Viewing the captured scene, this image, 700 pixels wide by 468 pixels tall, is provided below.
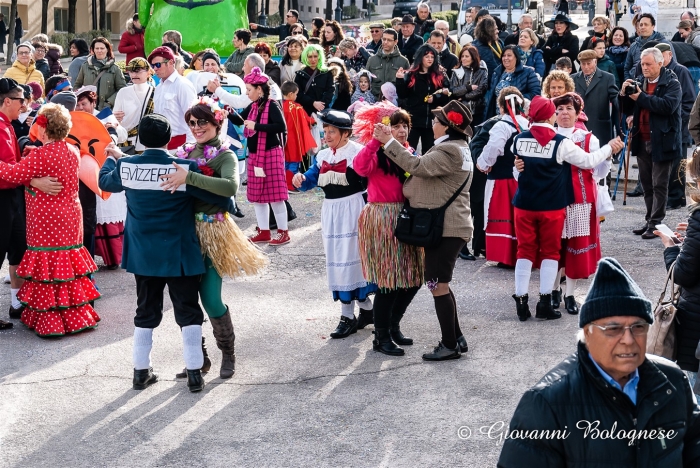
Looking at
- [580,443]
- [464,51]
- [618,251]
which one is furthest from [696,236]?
[464,51]

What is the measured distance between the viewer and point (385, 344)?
7.15 metres

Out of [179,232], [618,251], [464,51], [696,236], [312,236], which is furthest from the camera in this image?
[464,51]

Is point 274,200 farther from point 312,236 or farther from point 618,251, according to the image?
point 618,251

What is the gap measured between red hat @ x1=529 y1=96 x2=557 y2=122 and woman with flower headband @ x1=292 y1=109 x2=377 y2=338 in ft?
4.33

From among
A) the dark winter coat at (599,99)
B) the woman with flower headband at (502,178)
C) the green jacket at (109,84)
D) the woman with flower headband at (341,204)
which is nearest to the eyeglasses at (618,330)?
the woman with flower headband at (341,204)

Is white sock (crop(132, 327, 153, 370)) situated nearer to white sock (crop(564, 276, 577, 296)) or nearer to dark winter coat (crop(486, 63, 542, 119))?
white sock (crop(564, 276, 577, 296))

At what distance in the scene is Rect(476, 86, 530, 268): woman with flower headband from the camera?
8617 millimetres

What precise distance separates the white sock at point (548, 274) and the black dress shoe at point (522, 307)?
0.15 metres

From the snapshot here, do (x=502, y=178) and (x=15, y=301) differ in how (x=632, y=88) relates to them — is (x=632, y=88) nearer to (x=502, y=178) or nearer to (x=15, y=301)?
(x=502, y=178)

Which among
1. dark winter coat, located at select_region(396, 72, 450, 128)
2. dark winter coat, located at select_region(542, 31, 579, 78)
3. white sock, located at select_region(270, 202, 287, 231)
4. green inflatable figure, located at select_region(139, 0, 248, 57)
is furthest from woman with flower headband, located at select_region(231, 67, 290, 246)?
dark winter coat, located at select_region(542, 31, 579, 78)

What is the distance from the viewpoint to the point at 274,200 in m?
10.5

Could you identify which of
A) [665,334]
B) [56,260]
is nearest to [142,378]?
[56,260]

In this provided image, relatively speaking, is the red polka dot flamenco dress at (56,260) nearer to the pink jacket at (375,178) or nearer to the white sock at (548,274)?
the pink jacket at (375,178)

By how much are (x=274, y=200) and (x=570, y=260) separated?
364 centimetres
